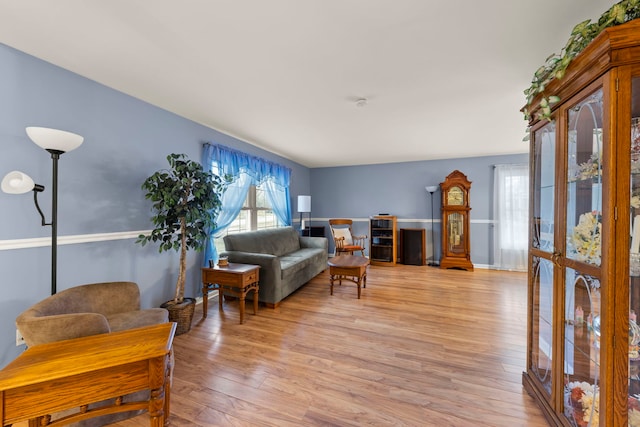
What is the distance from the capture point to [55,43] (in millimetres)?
1623

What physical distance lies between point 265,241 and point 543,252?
3168 mm

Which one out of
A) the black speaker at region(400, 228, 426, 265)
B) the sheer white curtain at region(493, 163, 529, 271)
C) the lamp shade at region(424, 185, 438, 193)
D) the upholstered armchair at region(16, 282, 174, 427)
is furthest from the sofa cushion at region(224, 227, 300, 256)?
the sheer white curtain at region(493, 163, 529, 271)

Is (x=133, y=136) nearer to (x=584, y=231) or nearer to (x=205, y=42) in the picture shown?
(x=205, y=42)

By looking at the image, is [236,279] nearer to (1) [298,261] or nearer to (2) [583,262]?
(1) [298,261]

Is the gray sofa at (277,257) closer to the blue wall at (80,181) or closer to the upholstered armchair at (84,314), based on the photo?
the blue wall at (80,181)

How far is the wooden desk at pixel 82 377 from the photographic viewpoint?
0.84 metres

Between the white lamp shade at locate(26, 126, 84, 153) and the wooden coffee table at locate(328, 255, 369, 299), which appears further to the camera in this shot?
the wooden coffee table at locate(328, 255, 369, 299)

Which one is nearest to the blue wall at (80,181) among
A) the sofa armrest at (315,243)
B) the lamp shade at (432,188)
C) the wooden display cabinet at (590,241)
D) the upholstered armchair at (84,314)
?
the upholstered armchair at (84,314)

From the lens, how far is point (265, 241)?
3729 millimetres

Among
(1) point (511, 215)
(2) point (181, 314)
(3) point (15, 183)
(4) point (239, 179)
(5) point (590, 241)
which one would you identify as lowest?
(2) point (181, 314)

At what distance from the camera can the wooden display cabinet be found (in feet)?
3.05

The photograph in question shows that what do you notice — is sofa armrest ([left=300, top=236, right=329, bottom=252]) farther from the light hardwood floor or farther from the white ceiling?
the white ceiling

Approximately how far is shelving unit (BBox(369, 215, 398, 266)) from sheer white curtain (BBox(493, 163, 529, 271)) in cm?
197

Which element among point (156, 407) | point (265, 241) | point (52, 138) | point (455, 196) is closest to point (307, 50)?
point (52, 138)
